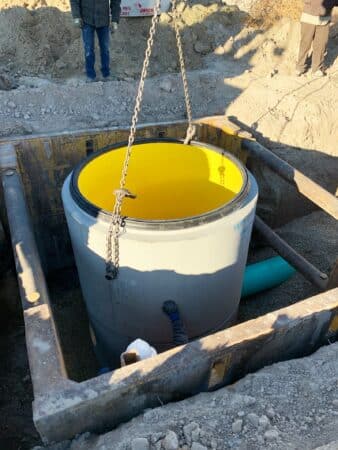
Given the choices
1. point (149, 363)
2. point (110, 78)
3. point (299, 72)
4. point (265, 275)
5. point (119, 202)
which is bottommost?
point (265, 275)

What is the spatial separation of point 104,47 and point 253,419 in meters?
6.01

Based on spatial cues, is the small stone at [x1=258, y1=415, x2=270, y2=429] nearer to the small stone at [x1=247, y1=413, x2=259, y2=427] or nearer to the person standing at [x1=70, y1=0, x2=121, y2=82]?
the small stone at [x1=247, y1=413, x2=259, y2=427]

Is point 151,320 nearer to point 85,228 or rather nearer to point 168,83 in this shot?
point 85,228

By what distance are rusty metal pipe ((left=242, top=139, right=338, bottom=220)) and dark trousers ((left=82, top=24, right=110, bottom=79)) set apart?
2.88m

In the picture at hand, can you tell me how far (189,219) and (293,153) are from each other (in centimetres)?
345

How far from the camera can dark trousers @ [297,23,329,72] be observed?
703 centimetres

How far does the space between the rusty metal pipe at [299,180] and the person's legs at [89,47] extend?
9.46 ft

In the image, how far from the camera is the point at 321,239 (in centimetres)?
598

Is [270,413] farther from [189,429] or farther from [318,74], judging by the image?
[318,74]

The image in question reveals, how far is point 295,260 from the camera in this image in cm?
465

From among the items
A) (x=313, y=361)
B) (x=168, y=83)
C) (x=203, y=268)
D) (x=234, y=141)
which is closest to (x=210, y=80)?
(x=168, y=83)

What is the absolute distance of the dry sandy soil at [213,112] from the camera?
2213 mm

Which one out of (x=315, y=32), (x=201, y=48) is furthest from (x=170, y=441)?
(x=201, y=48)

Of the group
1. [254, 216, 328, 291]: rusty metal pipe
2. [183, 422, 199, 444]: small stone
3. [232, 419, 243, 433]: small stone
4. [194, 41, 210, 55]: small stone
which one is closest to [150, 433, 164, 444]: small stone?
[183, 422, 199, 444]: small stone
